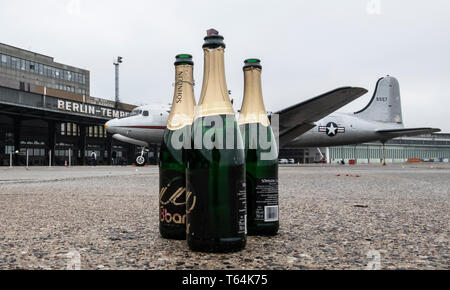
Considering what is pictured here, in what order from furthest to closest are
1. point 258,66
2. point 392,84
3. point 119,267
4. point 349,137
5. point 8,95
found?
point 8,95, point 392,84, point 349,137, point 258,66, point 119,267

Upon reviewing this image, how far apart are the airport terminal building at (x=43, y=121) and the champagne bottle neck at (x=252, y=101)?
21026mm

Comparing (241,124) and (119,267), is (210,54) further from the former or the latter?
(119,267)

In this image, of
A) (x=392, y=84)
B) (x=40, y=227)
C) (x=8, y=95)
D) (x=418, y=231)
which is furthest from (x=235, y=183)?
(x=8, y=95)

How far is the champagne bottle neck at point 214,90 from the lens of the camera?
1.18 metres

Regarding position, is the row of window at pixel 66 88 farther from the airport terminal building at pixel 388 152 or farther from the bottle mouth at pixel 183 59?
the bottle mouth at pixel 183 59

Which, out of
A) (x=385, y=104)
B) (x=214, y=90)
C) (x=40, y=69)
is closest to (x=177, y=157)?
(x=214, y=90)

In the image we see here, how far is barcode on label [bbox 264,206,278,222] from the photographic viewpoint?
1.27 meters

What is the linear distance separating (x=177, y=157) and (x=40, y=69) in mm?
57761

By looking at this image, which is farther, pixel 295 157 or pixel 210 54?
pixel 295 157

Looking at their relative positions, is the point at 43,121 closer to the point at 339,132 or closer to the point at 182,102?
the point at 339,132

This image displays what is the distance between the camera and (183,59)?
1290mm

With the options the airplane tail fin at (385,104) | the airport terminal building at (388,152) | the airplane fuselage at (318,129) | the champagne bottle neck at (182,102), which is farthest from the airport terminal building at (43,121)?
the airport terminal building at (388,152)

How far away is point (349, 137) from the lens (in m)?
19.0

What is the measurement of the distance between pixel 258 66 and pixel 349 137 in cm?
1901
